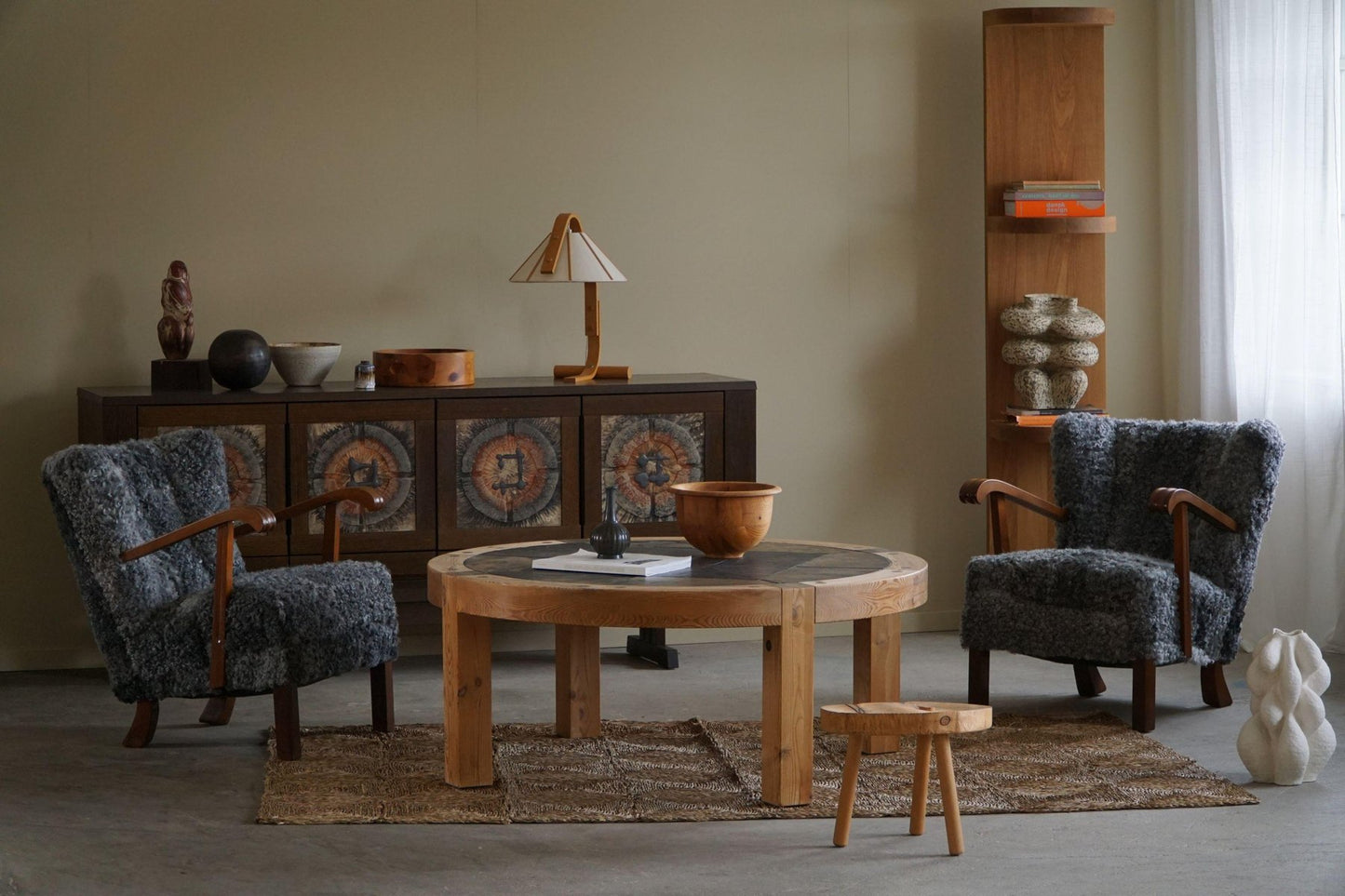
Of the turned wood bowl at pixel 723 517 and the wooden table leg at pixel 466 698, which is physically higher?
the turned wood bowl at pixel 723 517

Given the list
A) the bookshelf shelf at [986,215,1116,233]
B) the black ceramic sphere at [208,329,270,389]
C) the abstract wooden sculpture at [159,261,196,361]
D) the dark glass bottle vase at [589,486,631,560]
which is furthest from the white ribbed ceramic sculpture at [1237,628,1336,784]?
the abstract wooden sculpture at [159,261,196,361]

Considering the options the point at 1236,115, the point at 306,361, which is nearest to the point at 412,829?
the point at 306,361

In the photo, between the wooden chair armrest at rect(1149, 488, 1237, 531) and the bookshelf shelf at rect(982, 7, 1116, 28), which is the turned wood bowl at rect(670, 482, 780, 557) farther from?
the bookshelf shelf at rect(982, 7, 1116, 28)

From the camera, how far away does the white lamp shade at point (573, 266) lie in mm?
5133

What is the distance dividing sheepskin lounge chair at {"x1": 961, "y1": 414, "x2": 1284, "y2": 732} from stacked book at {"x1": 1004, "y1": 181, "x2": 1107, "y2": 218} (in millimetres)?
971

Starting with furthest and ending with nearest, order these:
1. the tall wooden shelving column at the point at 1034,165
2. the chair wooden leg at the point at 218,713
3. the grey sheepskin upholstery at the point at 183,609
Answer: the tall wooden shelving column at the point at 1034,165 → the chair wooden leg at the point at 218,713 → the grey sheepskin upholstery at the point at 183,609

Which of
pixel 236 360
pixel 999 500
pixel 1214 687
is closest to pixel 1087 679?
pixel 1214 687

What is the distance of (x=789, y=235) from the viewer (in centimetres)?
572

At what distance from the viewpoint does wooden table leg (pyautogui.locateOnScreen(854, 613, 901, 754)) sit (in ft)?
12.6

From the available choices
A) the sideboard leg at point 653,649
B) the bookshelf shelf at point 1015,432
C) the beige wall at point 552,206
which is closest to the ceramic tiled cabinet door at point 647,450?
the sideboard leg at point 653,649

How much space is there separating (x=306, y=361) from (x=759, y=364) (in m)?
1.63

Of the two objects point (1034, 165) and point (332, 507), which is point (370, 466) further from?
point (1034, 165)

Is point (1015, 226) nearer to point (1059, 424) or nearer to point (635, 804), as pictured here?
point (1059, 424)

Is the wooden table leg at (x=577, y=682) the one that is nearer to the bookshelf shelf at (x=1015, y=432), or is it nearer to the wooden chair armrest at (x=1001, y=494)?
the wooden chair armrest at (x=1001, y=494)
